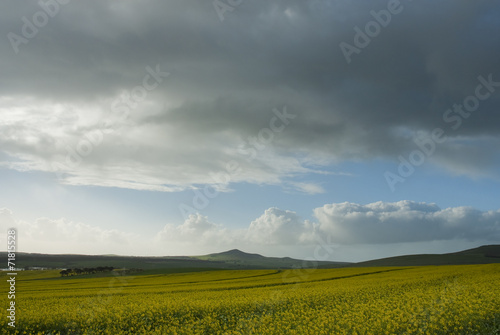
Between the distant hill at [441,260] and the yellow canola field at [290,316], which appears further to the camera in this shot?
the distant hill at [441,260]

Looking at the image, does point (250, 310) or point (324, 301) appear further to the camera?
point (324, 301)

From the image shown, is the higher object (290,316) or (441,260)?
(290,316)

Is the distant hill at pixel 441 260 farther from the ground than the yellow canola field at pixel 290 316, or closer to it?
closer to it

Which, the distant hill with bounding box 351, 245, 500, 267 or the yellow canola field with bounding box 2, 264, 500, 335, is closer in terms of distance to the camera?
the yellow canola field with bounding box 2, 264, 500, 335

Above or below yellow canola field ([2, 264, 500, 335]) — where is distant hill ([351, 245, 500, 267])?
below

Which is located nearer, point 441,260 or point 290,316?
point 290,316

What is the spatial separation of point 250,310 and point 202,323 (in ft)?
12.0

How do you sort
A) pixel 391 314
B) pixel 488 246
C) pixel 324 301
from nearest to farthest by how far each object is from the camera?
pixel 391 314, pixel 324 301, pixel 488 246

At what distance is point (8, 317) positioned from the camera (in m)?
20.2

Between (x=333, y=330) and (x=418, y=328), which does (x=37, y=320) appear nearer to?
(x=333, y=330)

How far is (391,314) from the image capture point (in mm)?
16969

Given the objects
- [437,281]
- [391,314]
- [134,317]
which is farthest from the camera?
[437,281]

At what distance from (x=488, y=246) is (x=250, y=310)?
20627cm

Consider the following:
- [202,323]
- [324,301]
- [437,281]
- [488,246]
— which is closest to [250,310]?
[202,323]
